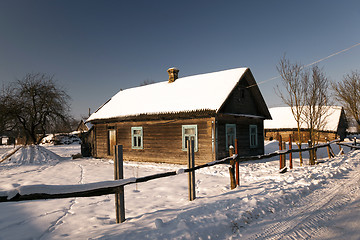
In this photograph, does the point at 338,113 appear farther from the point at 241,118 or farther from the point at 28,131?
the point at 28,131

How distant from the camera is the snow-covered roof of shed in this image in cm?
1171

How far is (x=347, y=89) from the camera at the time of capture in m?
25.7

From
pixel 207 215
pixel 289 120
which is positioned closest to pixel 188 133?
pixel 207 215

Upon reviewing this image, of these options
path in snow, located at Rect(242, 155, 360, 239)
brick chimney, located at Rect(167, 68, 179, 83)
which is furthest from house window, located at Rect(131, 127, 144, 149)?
path in snow, located at Rect(242, 155, 360, 239)

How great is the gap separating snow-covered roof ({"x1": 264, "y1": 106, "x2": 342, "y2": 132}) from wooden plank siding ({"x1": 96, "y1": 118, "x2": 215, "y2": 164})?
24.8 meters

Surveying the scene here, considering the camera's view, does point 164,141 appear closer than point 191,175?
No

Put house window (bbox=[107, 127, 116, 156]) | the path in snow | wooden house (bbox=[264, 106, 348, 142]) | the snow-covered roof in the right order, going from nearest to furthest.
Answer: the path in snow
house window (bbox=[107, 127, 116, 156])
wooden house (bbox=[264, 106, 348, 142])
the snow-covered roof

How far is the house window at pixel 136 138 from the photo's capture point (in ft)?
45.7

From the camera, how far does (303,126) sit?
3095cm

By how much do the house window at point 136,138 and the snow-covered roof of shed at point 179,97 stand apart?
114 cm

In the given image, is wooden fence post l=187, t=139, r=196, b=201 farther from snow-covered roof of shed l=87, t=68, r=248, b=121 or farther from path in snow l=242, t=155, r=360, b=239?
snow-covered roof of shed l=87, t=68, r=248, b=121

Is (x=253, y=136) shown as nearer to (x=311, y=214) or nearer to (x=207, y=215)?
(x=311, y=214)

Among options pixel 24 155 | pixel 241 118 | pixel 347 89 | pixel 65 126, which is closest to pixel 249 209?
pixel 241 118

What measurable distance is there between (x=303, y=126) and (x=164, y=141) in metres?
26.1
